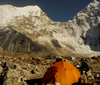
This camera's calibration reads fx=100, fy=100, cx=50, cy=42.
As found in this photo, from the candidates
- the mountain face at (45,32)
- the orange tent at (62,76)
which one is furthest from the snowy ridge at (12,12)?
the orange tent at (62,76)

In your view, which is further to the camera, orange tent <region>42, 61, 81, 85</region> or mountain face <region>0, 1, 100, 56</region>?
mountain face <region>0, 1, 100, 56</region>

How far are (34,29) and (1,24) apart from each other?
1028 inches

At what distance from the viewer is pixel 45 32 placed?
8488cm

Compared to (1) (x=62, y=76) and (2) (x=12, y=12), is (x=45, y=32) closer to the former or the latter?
(2) (x=12, y=12)

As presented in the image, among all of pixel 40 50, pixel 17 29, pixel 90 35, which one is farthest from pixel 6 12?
pixel 90 35

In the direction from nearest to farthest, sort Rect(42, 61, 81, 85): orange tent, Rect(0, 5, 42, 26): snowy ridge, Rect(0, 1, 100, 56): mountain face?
Rect(42, 61, 81, 85): orange tent, Rect(0, 1, 100, 56): mountain face, Rect(0, 5, 42, 26): snowy ridge

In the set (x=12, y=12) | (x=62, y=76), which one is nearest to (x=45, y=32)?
(x=12, y=12)

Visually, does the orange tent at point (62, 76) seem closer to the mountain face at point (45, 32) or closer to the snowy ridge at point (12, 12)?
the mountain face at point (45, 32)

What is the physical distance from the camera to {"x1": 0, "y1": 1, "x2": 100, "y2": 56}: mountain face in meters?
65.9

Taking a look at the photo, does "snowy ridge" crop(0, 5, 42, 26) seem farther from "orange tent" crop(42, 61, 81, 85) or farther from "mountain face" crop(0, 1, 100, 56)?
"orange tent" crop(42, 61, 81, 85)

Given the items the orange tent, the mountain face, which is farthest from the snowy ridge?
the orange tent

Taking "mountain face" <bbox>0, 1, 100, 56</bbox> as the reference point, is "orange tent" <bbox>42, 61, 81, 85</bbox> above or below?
below

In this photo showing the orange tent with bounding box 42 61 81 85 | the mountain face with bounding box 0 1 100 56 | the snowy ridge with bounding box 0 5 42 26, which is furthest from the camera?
the snowy ridge with bounding box 0 5 42 26

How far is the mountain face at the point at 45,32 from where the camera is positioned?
216ft
